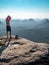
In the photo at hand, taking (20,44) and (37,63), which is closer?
(37,63)

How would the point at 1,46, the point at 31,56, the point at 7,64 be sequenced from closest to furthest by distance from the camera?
the point at 7,64 < the point at 31,56 < the point at 1,46

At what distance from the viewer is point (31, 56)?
14.3m

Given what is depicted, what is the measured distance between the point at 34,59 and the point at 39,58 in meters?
0.40

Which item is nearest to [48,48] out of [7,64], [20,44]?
[20,44]

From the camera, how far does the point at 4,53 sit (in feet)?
49.5

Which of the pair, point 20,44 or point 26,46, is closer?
point 26,46

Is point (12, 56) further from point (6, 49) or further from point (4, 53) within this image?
point (6, 49)

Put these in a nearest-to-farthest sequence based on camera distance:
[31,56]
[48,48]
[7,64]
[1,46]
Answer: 1. [7,64]
2. [31,56]
3. [48,48]
4. [1,46]

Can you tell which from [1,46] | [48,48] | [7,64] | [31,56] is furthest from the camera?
[1,46]

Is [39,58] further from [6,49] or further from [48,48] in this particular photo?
[6,49]

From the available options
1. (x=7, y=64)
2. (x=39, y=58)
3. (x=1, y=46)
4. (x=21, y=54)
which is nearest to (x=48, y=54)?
(x=39, y=58)

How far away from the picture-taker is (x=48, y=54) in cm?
1450

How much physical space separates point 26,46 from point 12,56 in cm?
276

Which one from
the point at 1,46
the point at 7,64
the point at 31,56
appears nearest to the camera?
the point at 7,64
